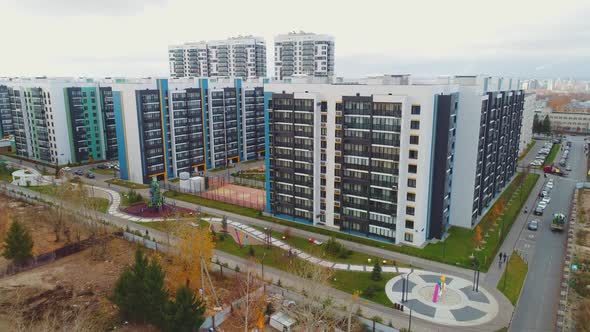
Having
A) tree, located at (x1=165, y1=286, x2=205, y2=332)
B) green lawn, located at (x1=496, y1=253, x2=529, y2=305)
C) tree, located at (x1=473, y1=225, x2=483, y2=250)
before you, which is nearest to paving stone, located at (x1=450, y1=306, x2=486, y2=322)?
green lawn, located at (x1=496, y1=253, x2=529, y2=305)

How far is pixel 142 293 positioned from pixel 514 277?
4831 centimetres

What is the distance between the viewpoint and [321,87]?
229 ft

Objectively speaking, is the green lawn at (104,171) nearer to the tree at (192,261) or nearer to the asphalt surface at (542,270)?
the tree at (192,261)

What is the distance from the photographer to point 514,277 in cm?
5672

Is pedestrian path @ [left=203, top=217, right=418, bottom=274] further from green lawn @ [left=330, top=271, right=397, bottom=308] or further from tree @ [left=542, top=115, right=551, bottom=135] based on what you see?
tree @ [left=542, top=115, right=551, bottom=135]

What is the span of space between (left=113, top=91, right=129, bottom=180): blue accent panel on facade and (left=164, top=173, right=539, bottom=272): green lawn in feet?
68.9

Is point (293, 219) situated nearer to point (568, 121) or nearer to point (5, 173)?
point (5, 173)

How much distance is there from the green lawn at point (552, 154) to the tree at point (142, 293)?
401 feet

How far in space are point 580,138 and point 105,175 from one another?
184445 millimetres

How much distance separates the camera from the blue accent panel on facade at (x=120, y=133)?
100 meters

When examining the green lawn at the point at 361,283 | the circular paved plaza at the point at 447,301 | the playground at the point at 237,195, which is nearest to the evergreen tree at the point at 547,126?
the playground at the point at 237,195

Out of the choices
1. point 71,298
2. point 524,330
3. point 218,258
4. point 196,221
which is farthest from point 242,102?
point 524,330

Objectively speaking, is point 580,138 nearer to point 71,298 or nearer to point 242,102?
point 242,102

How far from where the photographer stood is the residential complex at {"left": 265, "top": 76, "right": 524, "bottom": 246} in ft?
211
